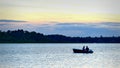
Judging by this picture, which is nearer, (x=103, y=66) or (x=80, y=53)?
(x=103, y=66)

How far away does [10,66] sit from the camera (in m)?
15.4

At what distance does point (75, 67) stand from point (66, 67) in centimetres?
36

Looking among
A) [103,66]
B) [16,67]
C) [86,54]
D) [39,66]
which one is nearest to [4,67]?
[16,67]

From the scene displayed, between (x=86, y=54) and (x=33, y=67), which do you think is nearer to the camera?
(x=33, y=67)

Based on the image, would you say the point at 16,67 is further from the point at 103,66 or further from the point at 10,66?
the point at 103,66

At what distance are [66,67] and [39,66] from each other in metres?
1.23

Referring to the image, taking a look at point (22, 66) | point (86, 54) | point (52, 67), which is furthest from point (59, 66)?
point (86, 54)

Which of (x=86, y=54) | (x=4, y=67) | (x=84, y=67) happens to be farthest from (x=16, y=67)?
(x=86, y=54)

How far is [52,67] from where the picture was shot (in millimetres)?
14977

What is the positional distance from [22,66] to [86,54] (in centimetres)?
858

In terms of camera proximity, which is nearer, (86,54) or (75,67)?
(75,67)

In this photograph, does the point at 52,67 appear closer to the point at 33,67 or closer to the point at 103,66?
the point at 33,67

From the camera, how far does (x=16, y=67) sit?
48.9 feet

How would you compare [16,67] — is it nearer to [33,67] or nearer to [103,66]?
[33,67]
